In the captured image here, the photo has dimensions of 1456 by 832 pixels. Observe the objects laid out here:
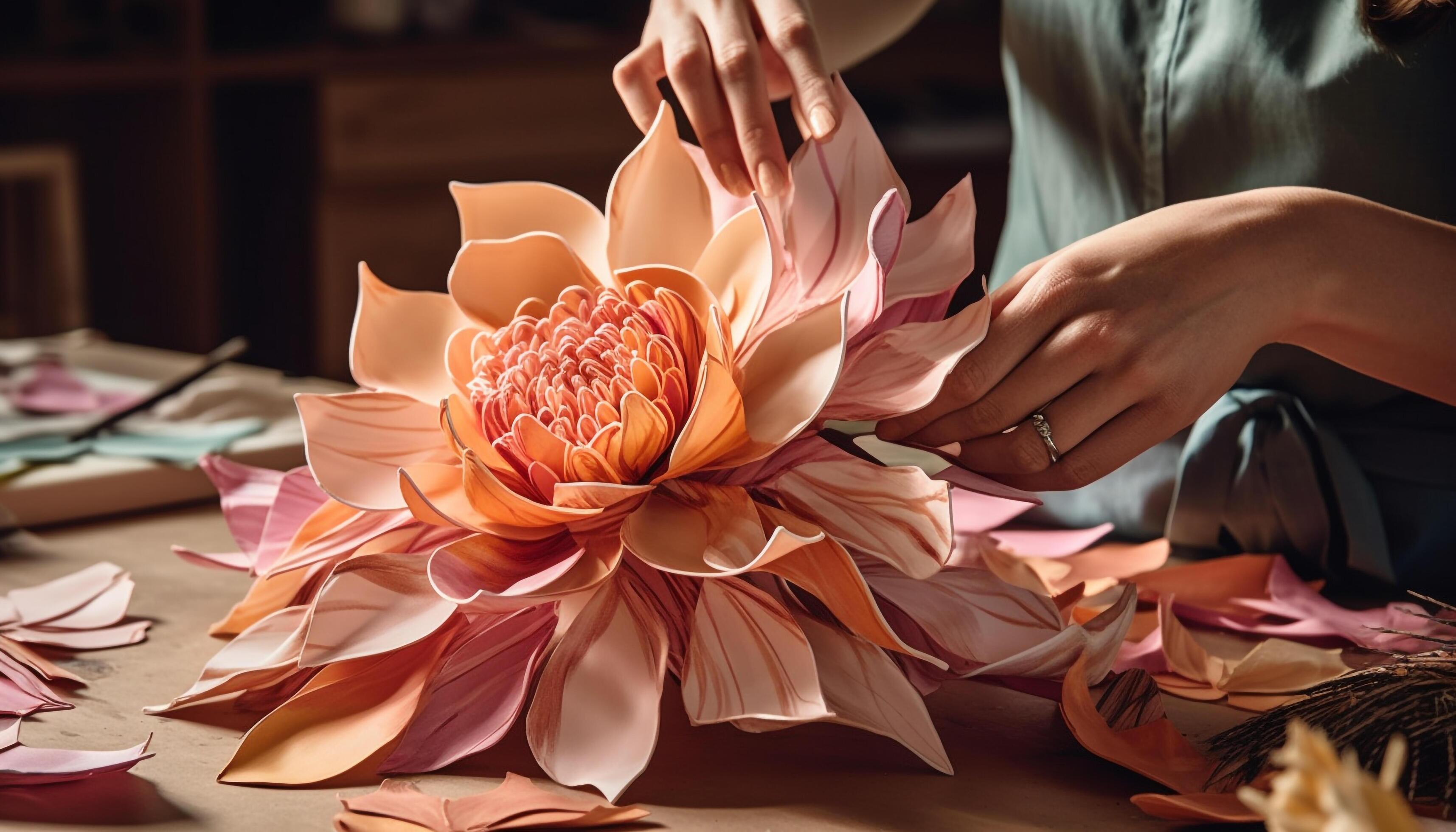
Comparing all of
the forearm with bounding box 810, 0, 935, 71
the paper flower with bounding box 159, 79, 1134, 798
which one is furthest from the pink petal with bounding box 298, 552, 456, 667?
the forearm with bounding box 810, 0, 935, 71

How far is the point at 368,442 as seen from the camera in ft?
1.47

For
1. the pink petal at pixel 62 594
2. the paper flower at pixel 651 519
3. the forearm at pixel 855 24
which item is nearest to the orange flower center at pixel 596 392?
the paper flower at pixel 651 519

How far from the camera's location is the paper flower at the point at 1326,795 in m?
0.20

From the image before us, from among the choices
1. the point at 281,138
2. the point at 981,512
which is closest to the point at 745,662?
the point at 981,512

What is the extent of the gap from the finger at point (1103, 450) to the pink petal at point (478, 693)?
0.53 feet

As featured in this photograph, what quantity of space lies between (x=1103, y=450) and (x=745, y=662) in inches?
6.0

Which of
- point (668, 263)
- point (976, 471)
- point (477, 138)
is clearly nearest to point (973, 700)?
point (976, 471)

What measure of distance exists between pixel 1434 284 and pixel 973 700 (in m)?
0.24

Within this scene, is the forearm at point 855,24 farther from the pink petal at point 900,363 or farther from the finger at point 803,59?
the pink petal at point 900,363

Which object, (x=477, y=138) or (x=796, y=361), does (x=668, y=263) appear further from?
(x=477, y=138)

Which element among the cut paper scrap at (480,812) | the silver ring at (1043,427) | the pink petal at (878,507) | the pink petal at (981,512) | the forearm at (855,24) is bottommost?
the cut paper scrap at (480,812)

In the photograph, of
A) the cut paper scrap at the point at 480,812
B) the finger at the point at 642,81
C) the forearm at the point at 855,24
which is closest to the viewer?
→ the cut paper scrap at the point at 480,812

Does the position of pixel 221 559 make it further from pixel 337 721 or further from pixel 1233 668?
pixel 1233 668

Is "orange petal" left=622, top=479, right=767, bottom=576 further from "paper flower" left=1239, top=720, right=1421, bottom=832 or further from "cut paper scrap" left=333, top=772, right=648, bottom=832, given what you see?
"paper flower" left=1239, top=720, right=1421, bottom=832
